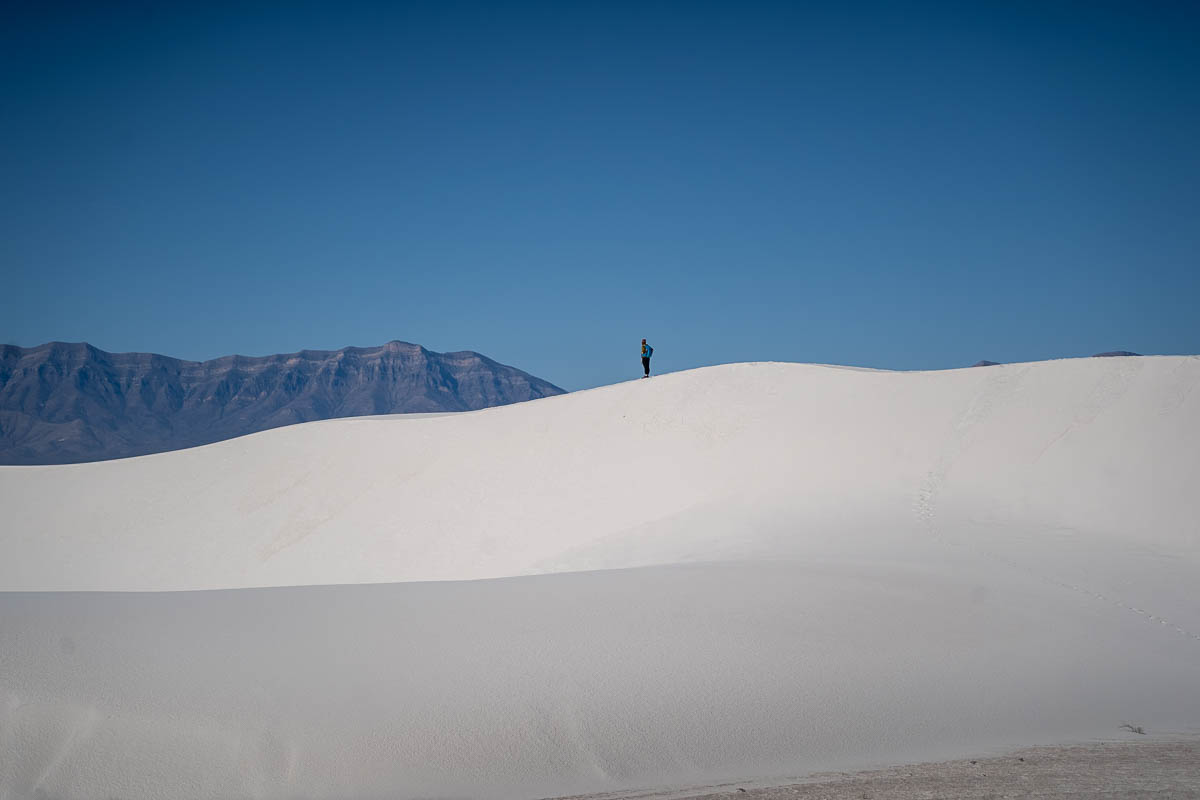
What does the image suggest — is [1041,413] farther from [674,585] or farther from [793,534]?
[674,585]

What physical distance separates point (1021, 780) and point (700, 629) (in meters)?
2.43

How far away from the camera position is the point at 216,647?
219 inches

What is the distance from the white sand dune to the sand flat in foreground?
0.78ft

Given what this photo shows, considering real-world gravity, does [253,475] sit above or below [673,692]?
above

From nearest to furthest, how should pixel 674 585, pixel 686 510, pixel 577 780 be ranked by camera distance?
1. pixel 577 780
2. pixel 674 585
3. pixel 686 510

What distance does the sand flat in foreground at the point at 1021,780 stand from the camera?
156 inches

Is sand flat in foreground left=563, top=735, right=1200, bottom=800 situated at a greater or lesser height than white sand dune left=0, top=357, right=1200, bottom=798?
lesser

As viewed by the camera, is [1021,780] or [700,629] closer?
[1021,780]

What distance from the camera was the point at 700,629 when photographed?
6.16 meters

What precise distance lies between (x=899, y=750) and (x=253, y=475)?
17.6 meters

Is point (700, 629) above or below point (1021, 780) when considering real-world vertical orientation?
above

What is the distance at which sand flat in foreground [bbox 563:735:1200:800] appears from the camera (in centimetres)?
396

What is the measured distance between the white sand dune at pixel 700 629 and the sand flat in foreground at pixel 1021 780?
24 cm

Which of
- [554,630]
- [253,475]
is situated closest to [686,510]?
[554,630]
